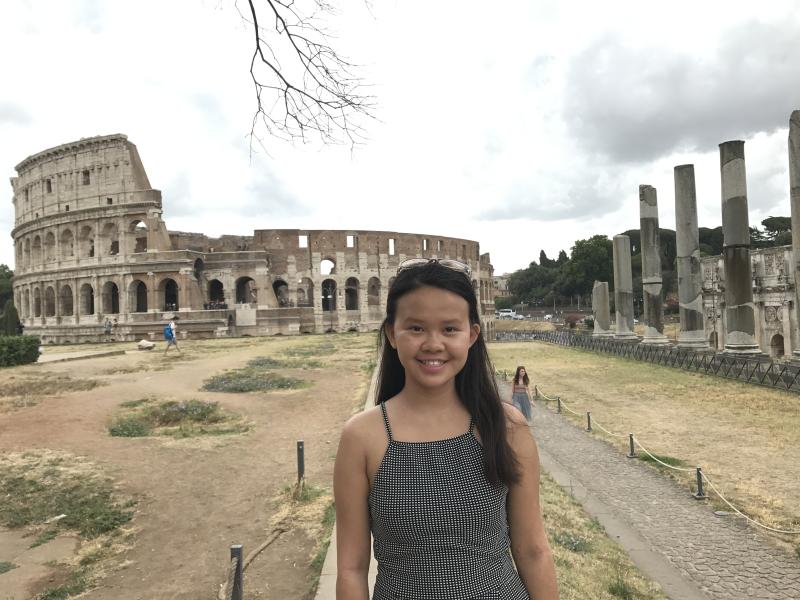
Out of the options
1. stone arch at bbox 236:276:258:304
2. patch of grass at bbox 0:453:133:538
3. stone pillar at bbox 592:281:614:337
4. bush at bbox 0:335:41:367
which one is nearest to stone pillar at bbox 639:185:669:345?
stone pillar at bbox 592:281:614:337

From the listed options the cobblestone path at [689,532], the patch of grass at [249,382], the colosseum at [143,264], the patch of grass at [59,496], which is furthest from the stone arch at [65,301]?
the cobblestone path at [689,532]

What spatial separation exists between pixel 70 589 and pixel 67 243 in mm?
43475

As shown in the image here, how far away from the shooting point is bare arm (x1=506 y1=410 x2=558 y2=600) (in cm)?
171

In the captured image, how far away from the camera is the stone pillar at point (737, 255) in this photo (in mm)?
17094

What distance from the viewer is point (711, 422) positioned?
35.7 feet

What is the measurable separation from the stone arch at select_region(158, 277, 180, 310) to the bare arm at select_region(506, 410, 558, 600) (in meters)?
38.5

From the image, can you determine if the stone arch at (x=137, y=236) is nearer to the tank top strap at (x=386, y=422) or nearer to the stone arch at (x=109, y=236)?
the stone arch at (x=109, y=236)

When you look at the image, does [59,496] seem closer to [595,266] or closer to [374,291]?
[374,291]

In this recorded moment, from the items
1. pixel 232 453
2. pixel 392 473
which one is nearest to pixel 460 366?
A: pixel 392 473

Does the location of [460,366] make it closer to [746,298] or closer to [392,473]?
[392,473]

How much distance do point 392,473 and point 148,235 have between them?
40.4 meters

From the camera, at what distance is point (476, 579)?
1.63 metres

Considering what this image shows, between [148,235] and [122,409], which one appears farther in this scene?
[148,235]

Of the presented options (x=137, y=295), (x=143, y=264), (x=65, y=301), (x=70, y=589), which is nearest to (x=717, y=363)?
(x=70, y=589)
